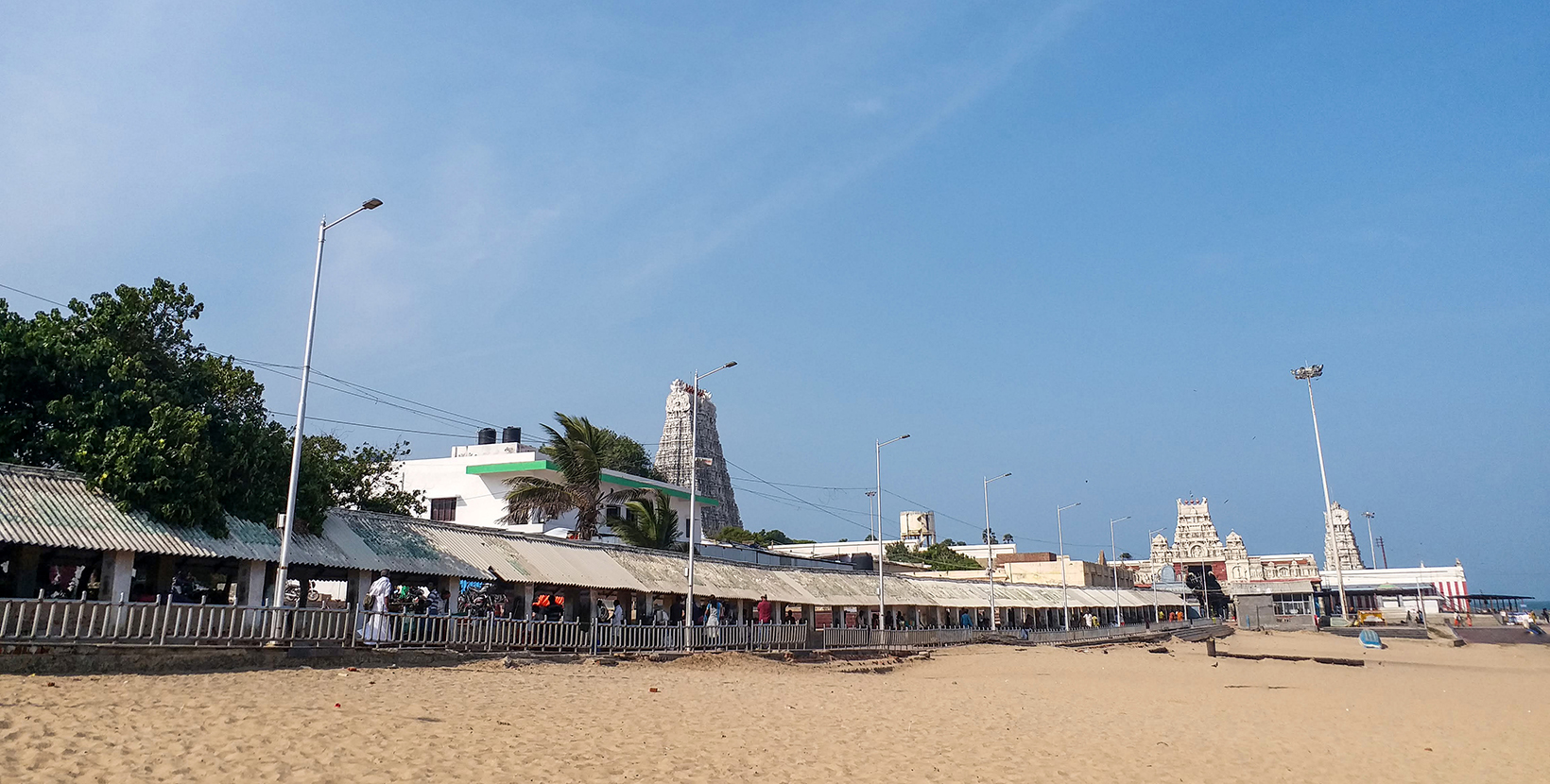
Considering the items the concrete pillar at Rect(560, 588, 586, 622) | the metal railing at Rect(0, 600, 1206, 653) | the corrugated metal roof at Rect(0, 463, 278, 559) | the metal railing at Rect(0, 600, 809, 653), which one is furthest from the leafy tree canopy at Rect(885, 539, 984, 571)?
the corrugated metal roof at Rect(0, 463, 278, 559)

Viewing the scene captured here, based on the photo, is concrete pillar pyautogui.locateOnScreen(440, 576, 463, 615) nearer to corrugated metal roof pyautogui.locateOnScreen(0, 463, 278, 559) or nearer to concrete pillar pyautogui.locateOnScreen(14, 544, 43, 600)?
corrugated metal roof pyautogui.locateOnScreen(0, 463, 278, 559)

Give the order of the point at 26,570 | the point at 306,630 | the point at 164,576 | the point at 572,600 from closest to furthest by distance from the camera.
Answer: the point at 306,630
the point at 26,570
the point at 164,576
the point at 572,600

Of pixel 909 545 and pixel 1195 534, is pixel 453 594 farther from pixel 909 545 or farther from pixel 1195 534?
pixel 1195 534

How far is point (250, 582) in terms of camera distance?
21625 millimetres

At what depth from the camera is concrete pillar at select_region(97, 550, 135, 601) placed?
1867 cm

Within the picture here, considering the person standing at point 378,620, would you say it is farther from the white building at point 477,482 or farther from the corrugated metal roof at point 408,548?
the white building at point 477,482

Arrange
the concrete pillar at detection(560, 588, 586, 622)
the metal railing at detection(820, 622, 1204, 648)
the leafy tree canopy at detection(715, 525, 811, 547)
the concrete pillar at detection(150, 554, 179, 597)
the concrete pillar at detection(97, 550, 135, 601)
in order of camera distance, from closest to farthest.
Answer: the concrete pillar at detection(97, 550, 135, 601), the concrete pillar at detection(150, 554, 179, 597), the concrete pillar at detection(560, 588, 586, 622), the metal railing at detection(820, 622, 1204, 648), the leafy tree canopy at detection(715, 525, 811, 547)

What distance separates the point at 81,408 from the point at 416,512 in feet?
71.2

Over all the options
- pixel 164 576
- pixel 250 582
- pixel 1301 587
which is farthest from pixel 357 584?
pixel 1301 587

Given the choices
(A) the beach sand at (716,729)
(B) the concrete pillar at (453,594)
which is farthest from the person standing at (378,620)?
(B) the concrete pillar at (453,594)

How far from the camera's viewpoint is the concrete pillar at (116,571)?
1867 cm

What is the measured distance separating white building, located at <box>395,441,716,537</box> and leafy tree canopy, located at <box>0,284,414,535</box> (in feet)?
63.5

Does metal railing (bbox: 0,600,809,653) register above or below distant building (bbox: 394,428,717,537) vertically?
below

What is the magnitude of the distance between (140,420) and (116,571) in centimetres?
314
